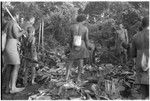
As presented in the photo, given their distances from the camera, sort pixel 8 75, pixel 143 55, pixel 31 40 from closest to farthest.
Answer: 1. pixel 143 55
2. pixel 8 75
3. pixel 31 40

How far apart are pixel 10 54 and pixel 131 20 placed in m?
5.61

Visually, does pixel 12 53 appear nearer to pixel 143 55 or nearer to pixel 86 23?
pixel 143 55

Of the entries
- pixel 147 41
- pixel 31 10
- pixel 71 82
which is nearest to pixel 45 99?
pixel 71 82

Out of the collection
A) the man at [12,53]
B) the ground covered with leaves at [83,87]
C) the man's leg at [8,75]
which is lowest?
the ground covered with leaves at [83,87]

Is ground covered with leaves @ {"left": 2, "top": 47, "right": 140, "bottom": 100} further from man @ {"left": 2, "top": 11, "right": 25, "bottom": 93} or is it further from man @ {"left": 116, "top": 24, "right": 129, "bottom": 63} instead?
man @ {"left": 116, "top": 24, "right": 129, "bottom": 63}

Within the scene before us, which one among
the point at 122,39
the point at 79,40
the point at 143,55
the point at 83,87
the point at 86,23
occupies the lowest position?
the point at 83,87

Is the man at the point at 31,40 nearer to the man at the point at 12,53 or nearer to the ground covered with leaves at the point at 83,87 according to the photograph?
the ground covered with leaves at the point at 83,87

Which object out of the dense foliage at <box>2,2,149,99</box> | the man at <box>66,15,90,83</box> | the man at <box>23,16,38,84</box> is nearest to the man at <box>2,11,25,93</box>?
the man at <box>23,16,38,84</box>

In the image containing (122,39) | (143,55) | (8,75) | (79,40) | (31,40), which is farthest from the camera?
(122,39)

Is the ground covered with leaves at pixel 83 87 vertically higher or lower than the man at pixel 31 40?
lower

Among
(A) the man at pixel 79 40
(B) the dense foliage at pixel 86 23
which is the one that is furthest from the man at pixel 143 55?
(B) the dense foliage at pixel 86 23

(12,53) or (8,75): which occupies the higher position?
(12,53)

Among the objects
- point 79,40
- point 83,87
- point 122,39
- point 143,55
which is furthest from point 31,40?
point 122,39

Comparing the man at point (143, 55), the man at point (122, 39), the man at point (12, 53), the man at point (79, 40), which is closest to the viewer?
the man at point (143, 55)
